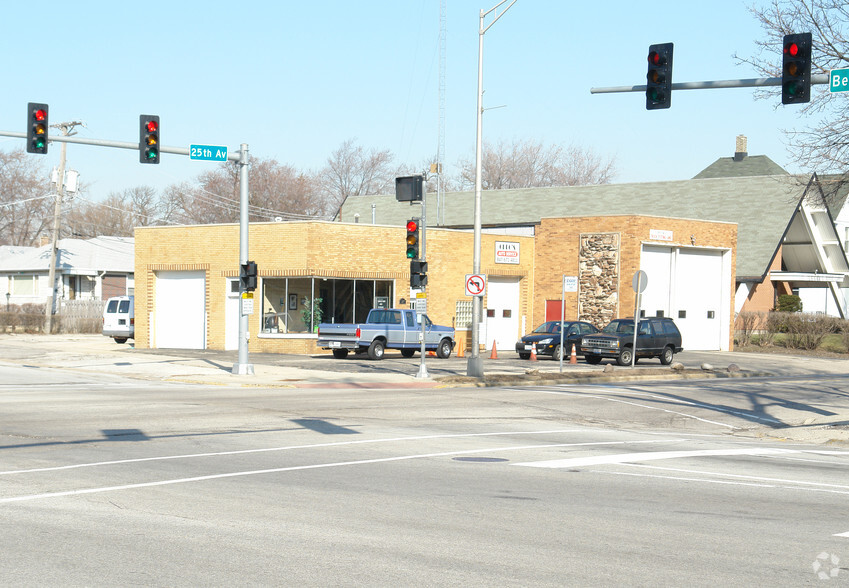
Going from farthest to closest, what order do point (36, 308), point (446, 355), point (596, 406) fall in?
point (36, 308), point (446, 355), point (596, 406)

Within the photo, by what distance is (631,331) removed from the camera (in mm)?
36500

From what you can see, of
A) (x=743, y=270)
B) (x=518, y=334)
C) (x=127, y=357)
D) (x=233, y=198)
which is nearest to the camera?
(x=127, y=357)

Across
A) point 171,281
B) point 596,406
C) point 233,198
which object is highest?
point 233,198

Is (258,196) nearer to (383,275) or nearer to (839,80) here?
(383,275)

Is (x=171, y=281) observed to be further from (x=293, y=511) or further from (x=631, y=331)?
(x=293, y=511)

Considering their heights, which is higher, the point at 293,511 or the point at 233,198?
the point at 233,198

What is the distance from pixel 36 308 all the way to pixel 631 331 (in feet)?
121

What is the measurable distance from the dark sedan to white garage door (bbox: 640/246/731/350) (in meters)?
7.31

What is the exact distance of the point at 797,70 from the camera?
643 inches

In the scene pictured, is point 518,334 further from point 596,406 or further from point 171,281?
point 596,406

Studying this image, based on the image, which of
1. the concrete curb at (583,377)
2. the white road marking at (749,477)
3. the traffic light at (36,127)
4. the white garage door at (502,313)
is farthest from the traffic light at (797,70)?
the white garage door at (502,313)

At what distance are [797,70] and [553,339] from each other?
2201 cm

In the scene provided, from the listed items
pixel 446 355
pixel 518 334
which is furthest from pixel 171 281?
pixel 518 334

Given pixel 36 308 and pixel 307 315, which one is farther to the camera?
pixel 36 308
